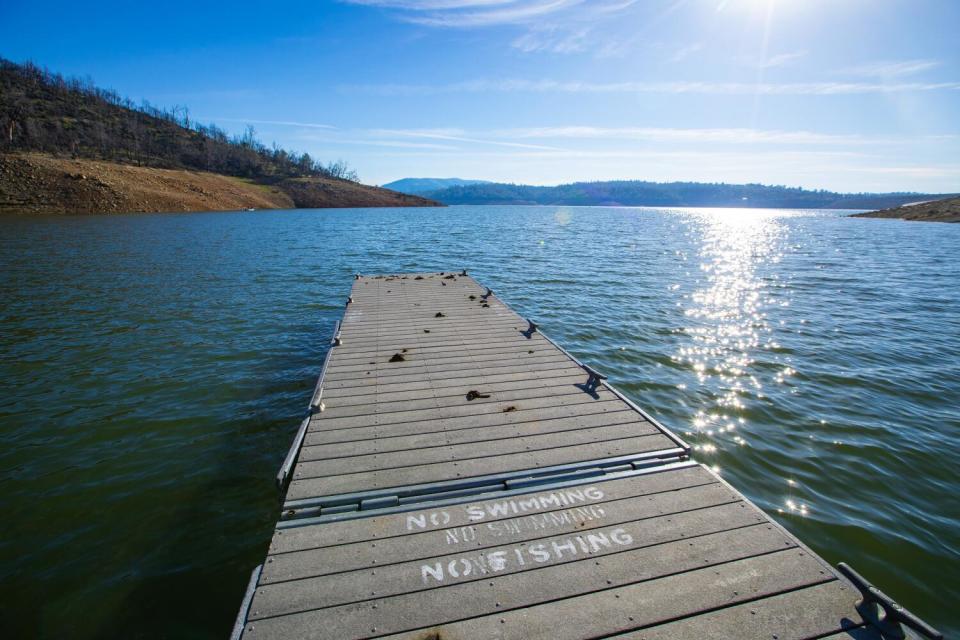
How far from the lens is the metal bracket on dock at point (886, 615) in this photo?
3701 millimetres

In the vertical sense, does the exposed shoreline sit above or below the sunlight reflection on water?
above

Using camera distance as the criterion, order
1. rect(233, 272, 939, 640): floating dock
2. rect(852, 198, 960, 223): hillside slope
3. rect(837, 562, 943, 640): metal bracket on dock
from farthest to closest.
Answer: rect(852, 198, 960, 223): hillside slope < rect(233, 272, 939, 640): floating dock < rect(837, 562, 943, 640): metal bracket on dock

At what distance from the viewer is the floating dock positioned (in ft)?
Result: 13.1

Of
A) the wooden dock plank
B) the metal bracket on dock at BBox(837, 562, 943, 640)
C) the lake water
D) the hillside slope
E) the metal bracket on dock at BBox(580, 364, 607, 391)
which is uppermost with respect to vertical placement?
the hillside slope

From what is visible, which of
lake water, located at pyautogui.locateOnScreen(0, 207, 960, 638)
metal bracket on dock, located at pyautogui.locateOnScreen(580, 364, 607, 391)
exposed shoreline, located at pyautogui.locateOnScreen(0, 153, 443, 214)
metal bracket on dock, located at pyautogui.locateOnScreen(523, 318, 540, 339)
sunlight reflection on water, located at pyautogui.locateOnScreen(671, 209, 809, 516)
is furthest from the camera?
exposed shoreline, located at pyautogui.locateOnScreen(0, 153, 443, 214)

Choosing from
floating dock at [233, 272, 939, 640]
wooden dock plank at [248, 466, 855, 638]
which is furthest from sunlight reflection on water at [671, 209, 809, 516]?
wooden dock plank at [248, 466, 855, 638]

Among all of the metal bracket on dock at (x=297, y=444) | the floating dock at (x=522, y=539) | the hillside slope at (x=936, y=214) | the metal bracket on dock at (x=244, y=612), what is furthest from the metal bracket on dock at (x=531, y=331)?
the hillside slope at (x=936, y=214)

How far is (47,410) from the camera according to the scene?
9680 millimetres

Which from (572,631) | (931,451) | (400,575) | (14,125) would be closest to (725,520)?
(572,631)

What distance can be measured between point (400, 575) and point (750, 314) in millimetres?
19815

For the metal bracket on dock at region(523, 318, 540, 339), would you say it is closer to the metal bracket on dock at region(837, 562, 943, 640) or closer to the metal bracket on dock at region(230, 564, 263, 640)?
the metal bracket on dock at region(837, 562, 943, 640)

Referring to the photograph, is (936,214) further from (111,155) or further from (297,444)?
(111,155)

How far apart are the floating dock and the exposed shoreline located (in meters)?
82.7

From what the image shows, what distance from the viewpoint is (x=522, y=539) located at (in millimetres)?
4965
